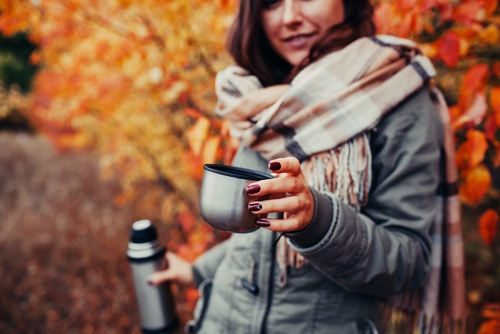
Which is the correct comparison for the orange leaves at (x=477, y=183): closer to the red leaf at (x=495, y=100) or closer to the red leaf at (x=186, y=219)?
the red leaf at (x=495, y=100)

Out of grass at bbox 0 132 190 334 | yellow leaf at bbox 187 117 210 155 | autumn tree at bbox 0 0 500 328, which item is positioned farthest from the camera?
grass at bbox 0 132 190 334

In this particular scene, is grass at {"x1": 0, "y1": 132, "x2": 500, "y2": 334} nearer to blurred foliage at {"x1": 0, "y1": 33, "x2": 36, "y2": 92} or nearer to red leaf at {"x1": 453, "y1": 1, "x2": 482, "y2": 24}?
red leaf at {"x1": 453, "y1": 1, "x2": 482, "y2": 24}

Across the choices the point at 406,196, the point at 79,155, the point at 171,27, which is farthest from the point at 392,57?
the point at 79,155

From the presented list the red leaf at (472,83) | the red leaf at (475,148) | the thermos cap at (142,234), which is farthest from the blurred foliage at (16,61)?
the red leaf at (475,148)

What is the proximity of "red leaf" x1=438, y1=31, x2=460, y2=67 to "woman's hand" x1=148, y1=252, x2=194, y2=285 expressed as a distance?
1.58 metres

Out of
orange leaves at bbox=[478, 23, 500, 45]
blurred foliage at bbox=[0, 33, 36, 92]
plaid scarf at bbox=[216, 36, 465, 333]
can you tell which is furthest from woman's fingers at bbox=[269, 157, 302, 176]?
blurred foliage at bbox=[0, 33, 36, 92]

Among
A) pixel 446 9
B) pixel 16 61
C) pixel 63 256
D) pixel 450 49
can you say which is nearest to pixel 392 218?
pixel 450 49

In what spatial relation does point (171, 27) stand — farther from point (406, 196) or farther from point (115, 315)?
point (115, 315)

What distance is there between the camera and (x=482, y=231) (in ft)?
5.24

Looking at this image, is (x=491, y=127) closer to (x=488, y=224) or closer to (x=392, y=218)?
(x=488, y=224)

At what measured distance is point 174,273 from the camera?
171 centimetres

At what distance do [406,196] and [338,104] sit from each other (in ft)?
1.24

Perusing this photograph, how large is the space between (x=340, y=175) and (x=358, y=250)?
11.0 inches

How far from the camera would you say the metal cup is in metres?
0.80
